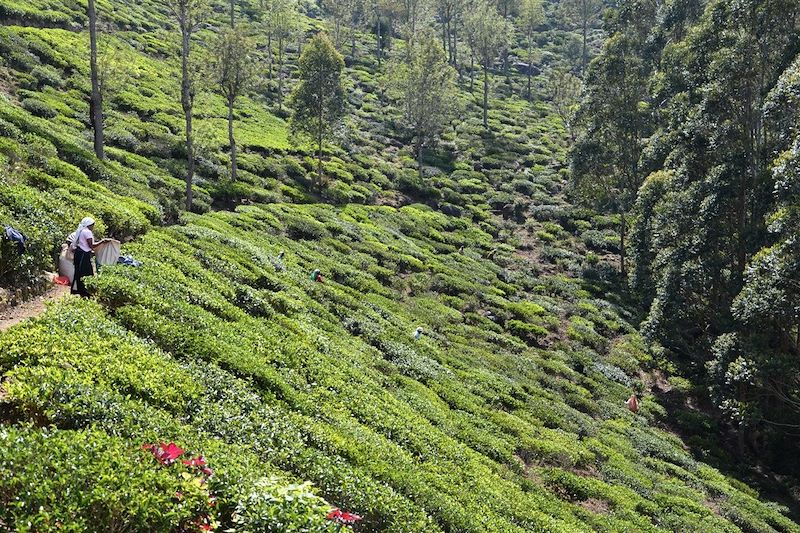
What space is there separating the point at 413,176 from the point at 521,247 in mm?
17326

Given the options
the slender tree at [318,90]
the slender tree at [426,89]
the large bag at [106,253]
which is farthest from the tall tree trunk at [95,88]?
the slender tree at [426,89]

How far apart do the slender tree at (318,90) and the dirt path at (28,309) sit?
4161 cm

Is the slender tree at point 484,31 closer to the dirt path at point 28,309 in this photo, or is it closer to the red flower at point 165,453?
the dirt path at point 28,309

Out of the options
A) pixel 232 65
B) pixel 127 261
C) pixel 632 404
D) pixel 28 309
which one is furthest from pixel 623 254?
pixel 28 309

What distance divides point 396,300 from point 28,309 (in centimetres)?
2178

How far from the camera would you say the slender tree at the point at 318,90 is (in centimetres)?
5584

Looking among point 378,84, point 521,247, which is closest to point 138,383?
point 521,247

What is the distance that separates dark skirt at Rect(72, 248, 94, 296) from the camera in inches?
551

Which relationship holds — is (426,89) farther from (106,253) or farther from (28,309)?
(28,309)

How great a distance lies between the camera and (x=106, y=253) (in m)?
15.5

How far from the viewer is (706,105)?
34375mm

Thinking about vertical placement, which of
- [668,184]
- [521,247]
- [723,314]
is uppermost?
[668,184]

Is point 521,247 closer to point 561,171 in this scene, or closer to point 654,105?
point 654,105

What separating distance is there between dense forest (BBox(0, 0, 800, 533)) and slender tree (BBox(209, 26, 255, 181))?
0.38 m
